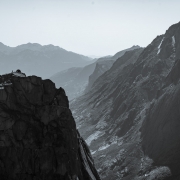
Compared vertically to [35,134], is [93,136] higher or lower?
lower

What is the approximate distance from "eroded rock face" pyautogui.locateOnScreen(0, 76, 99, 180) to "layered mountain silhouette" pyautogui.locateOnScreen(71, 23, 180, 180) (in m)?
51.1

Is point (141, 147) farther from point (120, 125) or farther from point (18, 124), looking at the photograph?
point (18, 124)

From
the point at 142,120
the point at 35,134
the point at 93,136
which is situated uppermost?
the point at 35,134

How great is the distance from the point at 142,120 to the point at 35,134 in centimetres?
9555

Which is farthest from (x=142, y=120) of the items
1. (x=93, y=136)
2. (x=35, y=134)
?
(x=35, y=134)

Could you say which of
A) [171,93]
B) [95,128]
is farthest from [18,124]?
[95,128]

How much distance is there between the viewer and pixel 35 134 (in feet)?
129

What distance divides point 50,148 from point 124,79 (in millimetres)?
150939

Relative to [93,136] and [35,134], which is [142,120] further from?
[35,134]

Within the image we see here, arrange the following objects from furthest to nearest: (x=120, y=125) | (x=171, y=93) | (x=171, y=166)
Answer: (x=120, y=125) < (x=171, y=93) < (x=171, y=166)

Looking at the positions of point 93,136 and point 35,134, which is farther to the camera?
point 93,136

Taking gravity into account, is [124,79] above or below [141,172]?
above

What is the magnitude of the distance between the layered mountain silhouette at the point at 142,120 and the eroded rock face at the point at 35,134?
51069 millimetres

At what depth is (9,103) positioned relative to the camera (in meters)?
39.1
